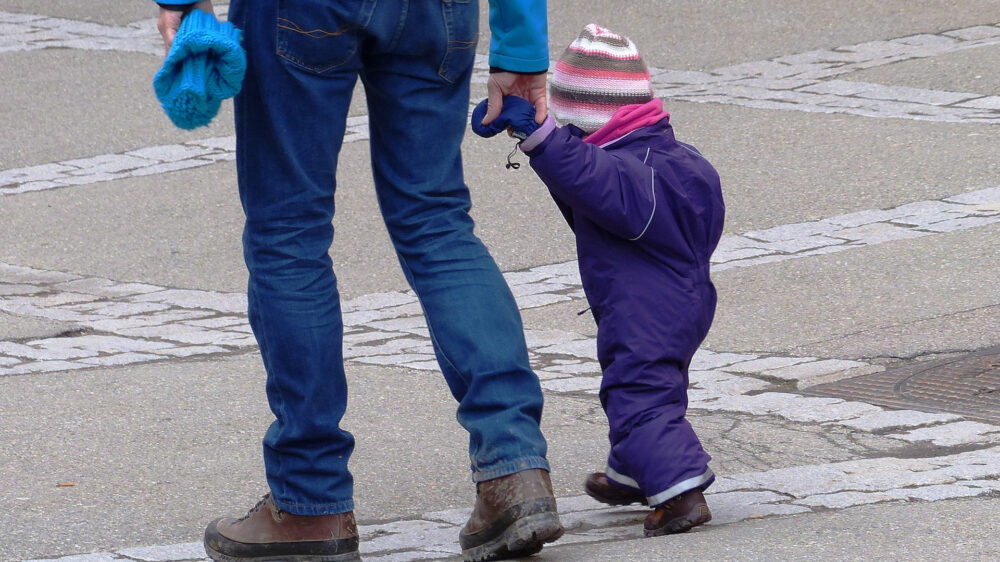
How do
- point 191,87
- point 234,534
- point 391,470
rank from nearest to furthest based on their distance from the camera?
point 191,87 < point 234,534 < point 391,470

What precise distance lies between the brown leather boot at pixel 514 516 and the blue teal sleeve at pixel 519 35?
2.85 ft

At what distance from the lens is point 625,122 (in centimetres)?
374

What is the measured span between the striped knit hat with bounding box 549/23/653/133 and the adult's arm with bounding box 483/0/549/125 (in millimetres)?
350

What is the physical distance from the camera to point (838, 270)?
19.9 ft

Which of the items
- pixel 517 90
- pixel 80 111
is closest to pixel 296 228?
pixel 517 90

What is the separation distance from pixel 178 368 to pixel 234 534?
2.03 metres

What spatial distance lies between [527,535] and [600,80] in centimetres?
120

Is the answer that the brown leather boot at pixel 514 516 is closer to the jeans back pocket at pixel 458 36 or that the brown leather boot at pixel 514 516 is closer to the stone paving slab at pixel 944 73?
the jeans back pocket at pixel 458 36

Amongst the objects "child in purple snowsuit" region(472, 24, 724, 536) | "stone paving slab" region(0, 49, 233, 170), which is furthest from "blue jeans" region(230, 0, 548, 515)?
"stone paving slab" region(0, 49, 233, 170)

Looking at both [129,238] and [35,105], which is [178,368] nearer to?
[129,238]

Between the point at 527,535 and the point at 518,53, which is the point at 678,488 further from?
the point at 518,53

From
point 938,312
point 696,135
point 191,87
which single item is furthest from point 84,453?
point 696,135

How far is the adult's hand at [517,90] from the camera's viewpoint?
3.41 m

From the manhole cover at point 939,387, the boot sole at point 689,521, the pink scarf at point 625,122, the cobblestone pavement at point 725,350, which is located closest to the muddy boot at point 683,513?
the boot sole at point 689,521
